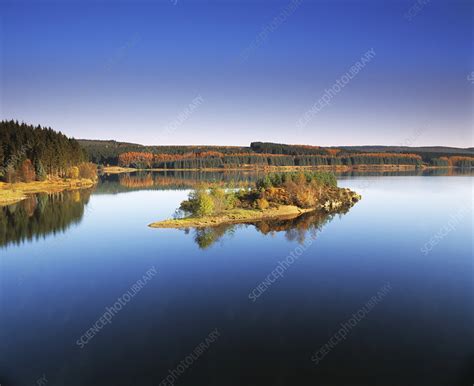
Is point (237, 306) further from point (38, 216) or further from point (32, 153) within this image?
point (32, 153)

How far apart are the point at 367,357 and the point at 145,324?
8.25 m

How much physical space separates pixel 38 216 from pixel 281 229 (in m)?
24.3

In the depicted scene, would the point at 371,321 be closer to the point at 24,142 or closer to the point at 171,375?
the point at 171,375

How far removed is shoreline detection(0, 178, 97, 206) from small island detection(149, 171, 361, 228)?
26.5 metres

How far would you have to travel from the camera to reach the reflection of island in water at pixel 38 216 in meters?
31.4

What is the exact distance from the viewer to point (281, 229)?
34000 mm

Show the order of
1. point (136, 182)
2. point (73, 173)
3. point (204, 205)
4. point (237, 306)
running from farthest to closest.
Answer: point (136, 182) < point (73, 173) < point (204, 205) < point (237, 306)

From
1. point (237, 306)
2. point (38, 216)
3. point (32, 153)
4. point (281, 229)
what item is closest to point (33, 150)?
point (32, 153)

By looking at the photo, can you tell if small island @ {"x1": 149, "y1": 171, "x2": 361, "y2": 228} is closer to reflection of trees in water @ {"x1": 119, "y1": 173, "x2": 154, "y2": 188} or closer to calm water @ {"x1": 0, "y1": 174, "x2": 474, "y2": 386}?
calm water @ {"x1": 0, "y1": 174, "x2": 474, "y2": 386}

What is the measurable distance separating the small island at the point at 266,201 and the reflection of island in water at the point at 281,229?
1253mm

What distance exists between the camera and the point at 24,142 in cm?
6581

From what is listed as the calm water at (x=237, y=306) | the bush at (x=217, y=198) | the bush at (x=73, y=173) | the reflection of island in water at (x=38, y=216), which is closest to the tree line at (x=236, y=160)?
the bush at (x=73, y=173)

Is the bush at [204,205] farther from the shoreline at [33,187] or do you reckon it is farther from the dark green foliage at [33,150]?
the dark green foliage at [33,150]

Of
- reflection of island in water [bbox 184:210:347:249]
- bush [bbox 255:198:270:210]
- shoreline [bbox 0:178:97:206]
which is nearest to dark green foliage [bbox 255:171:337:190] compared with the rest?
bush [bbox 255:198:270:210]
